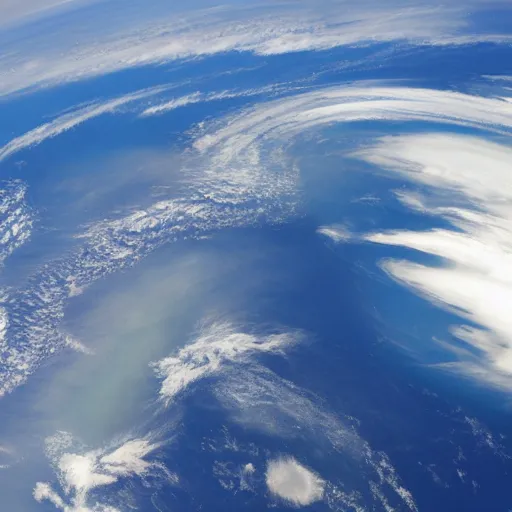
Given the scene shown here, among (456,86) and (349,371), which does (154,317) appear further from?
(456,86)

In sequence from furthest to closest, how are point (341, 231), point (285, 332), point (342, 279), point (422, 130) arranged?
1. point (422, 130)
2. point (341, 231)
3. point (342, 279)
4. point (285, 332)

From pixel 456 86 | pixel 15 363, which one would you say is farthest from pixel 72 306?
pixel 456 86

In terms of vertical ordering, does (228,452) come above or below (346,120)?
below

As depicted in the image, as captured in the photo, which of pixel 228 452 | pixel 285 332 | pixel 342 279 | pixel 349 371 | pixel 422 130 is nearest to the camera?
pixel 228 452

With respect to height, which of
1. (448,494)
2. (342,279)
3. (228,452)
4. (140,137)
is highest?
(140,137)

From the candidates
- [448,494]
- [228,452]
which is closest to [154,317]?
[228,452]

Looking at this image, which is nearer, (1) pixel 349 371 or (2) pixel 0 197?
(1) pixel 349 371
